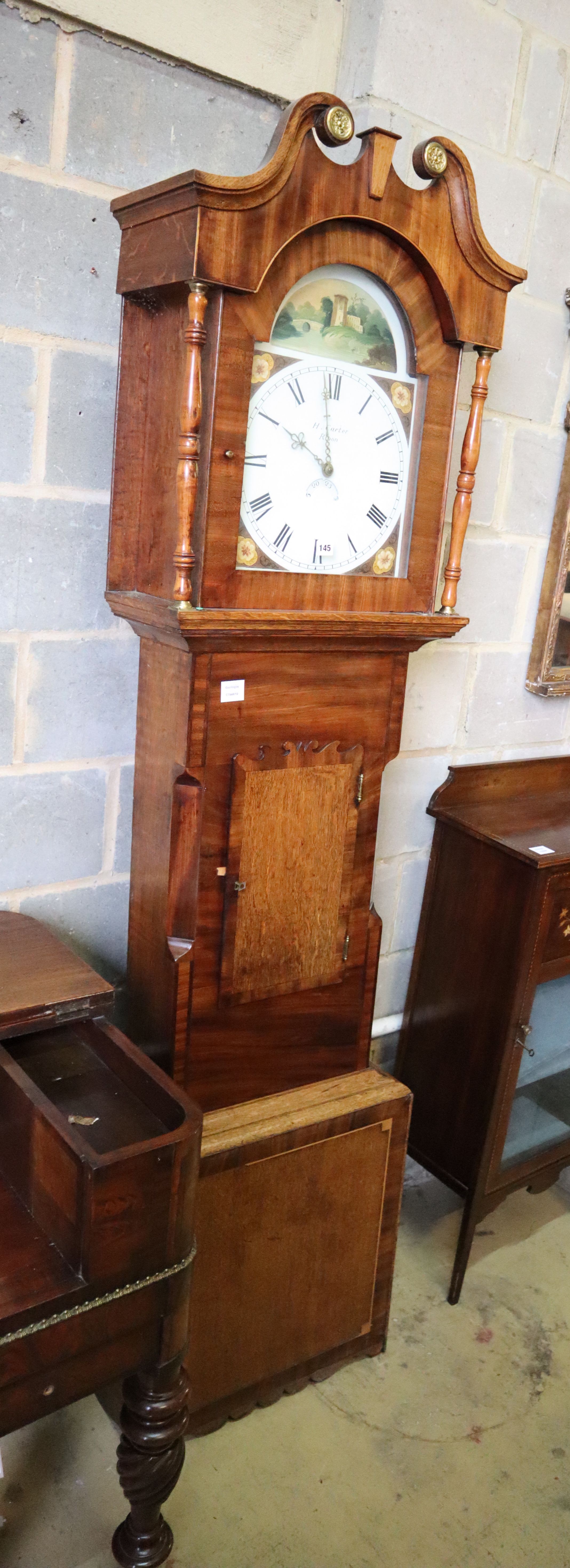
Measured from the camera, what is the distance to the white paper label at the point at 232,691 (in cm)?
131

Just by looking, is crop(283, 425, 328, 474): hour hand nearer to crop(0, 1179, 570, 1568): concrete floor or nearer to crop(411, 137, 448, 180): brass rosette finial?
crop(411, 137, 448, 180): brass rosette finial

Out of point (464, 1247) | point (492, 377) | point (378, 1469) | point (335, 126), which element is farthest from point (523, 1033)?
point (335, 126)

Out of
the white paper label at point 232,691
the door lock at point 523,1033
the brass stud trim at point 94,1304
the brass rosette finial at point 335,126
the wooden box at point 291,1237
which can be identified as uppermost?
the brass rosette finial at point 335,126

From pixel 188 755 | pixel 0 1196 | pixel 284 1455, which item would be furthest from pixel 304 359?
pixel 284 1455

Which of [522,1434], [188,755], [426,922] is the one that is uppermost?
[188,755]

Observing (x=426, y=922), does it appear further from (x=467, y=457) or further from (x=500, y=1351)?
(x=467, y=457)

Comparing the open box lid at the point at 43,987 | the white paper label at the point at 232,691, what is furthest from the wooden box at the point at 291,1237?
the white paper label at the point at 232,691

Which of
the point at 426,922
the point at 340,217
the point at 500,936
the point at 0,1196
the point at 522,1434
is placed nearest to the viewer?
the point at 0,1196

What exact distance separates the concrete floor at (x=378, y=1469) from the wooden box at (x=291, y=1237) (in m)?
0.07

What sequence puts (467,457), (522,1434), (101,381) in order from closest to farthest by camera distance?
(101,381) → (467,457) → (522,1434)

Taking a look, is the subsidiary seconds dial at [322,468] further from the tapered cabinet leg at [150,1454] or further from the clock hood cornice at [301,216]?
the tapered cabinet leg at [150,1454]

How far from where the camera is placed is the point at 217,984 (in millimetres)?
1434

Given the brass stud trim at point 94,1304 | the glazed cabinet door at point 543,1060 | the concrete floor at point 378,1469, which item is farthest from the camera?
the glazed cabinet door at point 543,1060

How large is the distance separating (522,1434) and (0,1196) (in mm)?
1005
